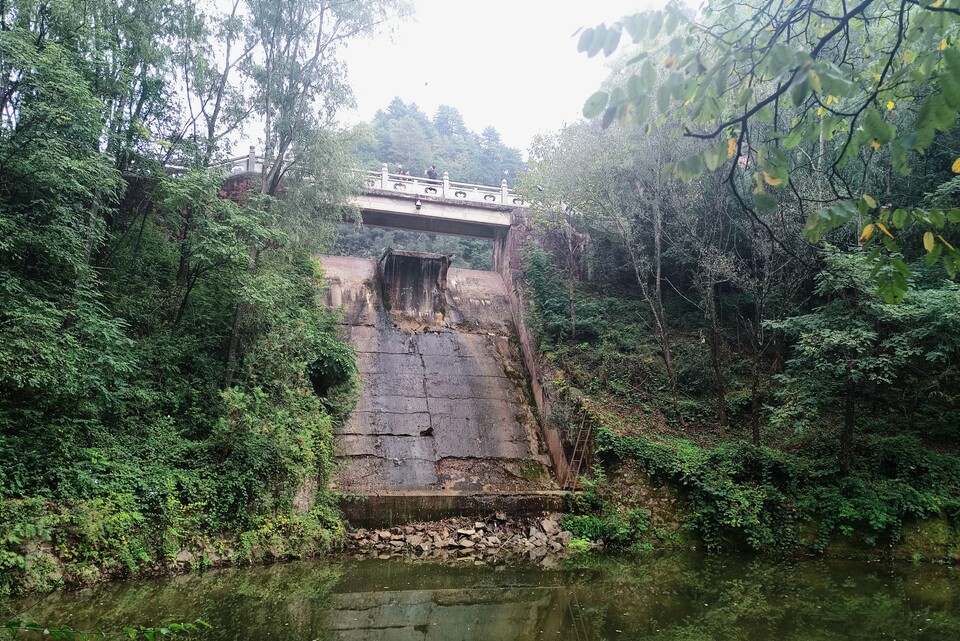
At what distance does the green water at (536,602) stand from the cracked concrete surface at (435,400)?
266 cm

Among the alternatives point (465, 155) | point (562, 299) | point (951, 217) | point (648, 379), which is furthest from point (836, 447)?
point (465, 155)

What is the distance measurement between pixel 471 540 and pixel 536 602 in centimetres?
273

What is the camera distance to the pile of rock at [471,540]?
8391 millimetres

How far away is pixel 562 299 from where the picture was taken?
14.5 m

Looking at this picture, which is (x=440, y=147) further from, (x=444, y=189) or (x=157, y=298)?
(x=157, y=298)

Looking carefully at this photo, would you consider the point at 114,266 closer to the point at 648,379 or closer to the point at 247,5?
the point at 247,5

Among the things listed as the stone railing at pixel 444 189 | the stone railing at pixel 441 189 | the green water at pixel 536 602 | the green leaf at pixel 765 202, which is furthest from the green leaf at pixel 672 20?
the stone railing at pixel 444 189

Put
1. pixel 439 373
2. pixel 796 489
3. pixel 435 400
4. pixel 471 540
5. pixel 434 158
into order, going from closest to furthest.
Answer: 1. pixel 471 540
2. pixel 796 489
3. pixel 435 400
4. pixel 439 373
5. pixel 434 158

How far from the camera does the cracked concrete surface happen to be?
10.4 m

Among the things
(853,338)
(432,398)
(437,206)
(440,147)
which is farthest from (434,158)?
Answer: (853,338)

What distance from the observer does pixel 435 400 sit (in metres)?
12.0

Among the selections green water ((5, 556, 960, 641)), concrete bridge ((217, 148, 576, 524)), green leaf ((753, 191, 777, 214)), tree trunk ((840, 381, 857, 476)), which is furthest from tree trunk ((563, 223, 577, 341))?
green leaf ((753, 191, 777, 214))

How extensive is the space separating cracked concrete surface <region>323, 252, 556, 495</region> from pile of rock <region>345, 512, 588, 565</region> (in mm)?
853

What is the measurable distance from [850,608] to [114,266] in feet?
37.1
